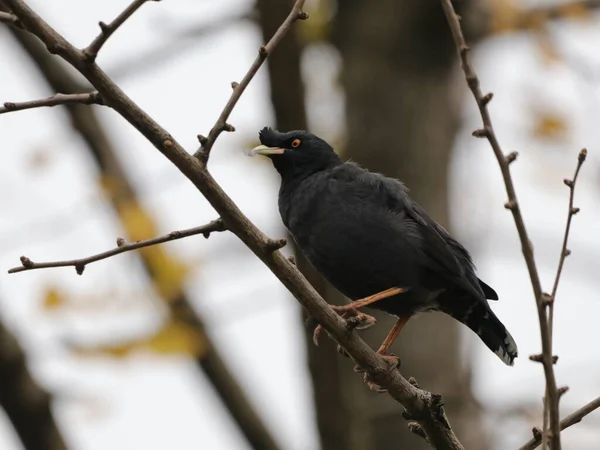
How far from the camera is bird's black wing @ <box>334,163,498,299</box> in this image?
4512 millimetres

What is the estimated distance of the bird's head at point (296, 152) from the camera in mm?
5145

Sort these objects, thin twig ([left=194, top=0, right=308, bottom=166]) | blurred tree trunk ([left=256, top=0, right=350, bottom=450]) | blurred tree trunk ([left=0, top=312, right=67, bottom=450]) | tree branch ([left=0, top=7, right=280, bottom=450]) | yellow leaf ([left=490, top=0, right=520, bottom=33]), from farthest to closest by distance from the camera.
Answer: yellow leaf ([left=490, top=0, right=520, bottom=33]) < tree branch ([left=0, top=7, right=280, bottom=450]) < blurred tree trunk ([left=256, top=0, right=350, bottom=450]) < blurred tree trunk ([left=0, top=312, right=67, bottom=450]) < thin twig ([left=194, top=0, right=308, bottom=166])

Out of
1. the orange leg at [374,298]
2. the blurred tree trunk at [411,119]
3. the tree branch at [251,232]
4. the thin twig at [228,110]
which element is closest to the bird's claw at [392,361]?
the tree branch at [251,232]

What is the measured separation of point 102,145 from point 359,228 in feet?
10.8

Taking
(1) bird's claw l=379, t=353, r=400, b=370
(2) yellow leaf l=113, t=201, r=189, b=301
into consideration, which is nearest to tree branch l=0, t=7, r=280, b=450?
(2) yellow leaf l=113, t=201, r=189, b=301

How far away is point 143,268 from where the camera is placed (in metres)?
7.26

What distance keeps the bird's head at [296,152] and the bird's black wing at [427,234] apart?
0.87ft

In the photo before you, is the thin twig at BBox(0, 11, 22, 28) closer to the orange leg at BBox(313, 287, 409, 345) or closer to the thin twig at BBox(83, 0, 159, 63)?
the thin twig at BBox(83, 0, 159, 63)

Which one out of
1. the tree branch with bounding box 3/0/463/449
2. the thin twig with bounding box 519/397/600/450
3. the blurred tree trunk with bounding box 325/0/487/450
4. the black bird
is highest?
the blurred tree trunk with bounding box 325/0/487/450

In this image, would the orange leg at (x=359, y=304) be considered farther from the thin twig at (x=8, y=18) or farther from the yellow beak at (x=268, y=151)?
the thin twig at (x=8, y=18)

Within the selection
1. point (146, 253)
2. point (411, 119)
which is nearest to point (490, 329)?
point (411, 119)

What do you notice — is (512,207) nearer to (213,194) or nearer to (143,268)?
(213,194)

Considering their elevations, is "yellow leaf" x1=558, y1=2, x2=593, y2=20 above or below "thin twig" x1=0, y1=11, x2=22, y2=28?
above

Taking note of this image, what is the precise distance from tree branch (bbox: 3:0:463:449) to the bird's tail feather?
3.06 ft
